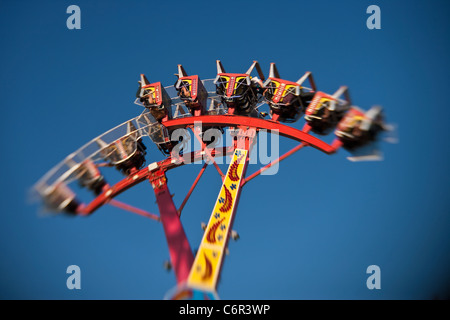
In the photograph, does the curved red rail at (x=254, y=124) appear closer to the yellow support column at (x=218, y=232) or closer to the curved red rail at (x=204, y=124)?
the curved red rail at (x=204, y=124)

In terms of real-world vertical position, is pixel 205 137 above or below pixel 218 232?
above

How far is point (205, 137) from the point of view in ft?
44.2

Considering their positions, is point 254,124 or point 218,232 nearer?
point 218,232

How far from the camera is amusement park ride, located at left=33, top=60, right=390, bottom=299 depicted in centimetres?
1048

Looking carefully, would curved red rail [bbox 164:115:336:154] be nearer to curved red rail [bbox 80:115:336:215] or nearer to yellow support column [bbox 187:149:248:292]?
curved red rail [bbox 80:115:336:215]

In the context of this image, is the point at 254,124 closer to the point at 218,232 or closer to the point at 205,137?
the point at 205,137

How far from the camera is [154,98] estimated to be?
520 inches

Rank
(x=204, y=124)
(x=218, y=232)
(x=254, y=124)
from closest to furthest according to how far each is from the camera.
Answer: (x=218, y=232), (x=254, y=124), (x=204, y=124)

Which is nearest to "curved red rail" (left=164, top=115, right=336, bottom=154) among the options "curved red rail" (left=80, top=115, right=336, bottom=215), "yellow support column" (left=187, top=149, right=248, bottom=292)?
"curved red rail" (left=80, top=115, right=336, bottom=215)

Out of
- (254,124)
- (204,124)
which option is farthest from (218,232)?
(204,124)
